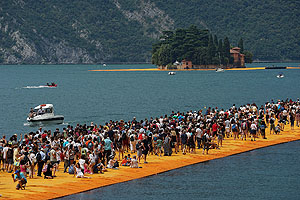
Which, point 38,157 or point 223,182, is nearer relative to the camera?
point 38,157

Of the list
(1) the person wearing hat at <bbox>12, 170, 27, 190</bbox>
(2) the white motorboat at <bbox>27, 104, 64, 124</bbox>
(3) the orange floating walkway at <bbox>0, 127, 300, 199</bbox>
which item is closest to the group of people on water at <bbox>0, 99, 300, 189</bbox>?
(1) the person wearing hat at <bbox>12, 170, 27, 190</bbox>

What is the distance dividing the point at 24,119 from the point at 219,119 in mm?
43985

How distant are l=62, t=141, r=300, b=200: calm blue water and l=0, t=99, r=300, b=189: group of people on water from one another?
2.74 metres

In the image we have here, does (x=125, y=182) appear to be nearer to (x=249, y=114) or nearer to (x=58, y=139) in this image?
(x=58, y=139)

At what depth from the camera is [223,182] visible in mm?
42719

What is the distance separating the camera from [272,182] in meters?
42.8

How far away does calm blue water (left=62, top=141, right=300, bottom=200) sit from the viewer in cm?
3925

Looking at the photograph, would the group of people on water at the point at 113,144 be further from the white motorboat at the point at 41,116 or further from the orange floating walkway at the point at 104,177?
the white motorboat at the point at 41,116

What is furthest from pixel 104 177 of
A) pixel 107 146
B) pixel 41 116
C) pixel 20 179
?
pixel 41 116

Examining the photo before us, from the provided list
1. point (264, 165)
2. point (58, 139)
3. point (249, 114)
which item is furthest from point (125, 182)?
point (249, 114)

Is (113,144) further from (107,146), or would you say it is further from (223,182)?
(223,182)

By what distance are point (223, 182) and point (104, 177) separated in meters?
8.15

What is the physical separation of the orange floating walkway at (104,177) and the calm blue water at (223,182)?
0.71 meters

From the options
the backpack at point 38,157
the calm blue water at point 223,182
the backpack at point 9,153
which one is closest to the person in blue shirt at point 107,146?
the calm blue water at point 223,182
